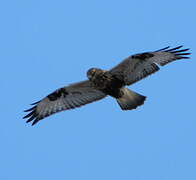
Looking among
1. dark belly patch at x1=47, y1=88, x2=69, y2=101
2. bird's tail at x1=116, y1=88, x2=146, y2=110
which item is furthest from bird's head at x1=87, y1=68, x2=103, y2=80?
dark belly patch at x1=47, y1=88, x2=69, y2=101

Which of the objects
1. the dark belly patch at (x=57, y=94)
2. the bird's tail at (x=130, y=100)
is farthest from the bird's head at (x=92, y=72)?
the dark belly patch at (x=57, y=94)

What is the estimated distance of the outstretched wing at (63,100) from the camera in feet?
53.6

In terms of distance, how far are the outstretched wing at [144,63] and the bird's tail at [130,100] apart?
32 cm

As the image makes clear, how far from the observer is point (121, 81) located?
52.0ft

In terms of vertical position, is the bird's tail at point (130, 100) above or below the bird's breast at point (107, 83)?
below

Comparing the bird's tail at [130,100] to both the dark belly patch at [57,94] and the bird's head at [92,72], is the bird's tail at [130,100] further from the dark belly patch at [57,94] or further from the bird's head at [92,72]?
the dark belly patch at [57,94]

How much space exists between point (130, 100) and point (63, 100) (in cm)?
151

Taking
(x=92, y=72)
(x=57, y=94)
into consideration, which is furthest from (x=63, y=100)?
(x=92, y=72)

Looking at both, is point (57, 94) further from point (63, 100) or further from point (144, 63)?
point (144, 63)

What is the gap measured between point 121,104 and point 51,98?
5.19 ft

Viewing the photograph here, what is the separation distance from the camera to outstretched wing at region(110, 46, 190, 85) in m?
15.7

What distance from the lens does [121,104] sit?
633 inches

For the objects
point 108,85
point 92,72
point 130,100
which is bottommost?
point 130,100

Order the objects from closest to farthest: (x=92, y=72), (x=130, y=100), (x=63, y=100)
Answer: (x=92, y=72) < (x=130, y=100) < (x=63, y=100)
